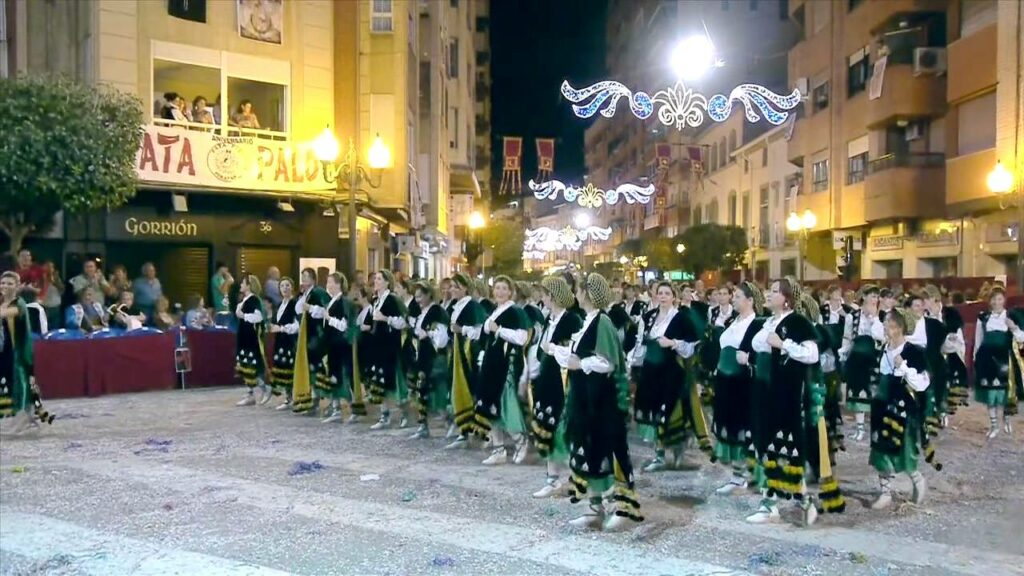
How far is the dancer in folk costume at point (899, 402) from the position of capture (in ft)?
25.7

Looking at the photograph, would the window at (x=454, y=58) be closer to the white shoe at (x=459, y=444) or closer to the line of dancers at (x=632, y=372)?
the line of dancers at (x=632, y=372)

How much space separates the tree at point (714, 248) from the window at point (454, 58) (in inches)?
518

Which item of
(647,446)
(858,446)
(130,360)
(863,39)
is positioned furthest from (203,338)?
(863,39)

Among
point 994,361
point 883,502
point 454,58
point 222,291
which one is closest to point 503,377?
point 883,502

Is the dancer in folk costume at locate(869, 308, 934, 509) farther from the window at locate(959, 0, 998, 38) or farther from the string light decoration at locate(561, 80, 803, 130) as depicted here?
the window at locate(959, 0, 998, 38)

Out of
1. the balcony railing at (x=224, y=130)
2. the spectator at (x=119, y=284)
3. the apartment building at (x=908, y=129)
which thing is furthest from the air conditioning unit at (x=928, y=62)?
the spectator at (x=119, y=284)

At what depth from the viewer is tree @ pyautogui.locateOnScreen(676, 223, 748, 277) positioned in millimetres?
43344

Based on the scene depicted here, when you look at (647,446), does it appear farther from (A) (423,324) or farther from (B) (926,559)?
(B) (926,559)

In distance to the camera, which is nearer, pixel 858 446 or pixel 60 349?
pixel 858 446

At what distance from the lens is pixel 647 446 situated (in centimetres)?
1130

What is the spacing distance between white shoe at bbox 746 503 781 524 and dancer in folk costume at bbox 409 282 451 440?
470cm

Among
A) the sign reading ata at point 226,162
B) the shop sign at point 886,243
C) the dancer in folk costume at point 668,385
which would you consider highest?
the sign reading ata at point 226,162

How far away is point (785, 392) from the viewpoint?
24.1 feet

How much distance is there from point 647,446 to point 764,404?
3929 mm
